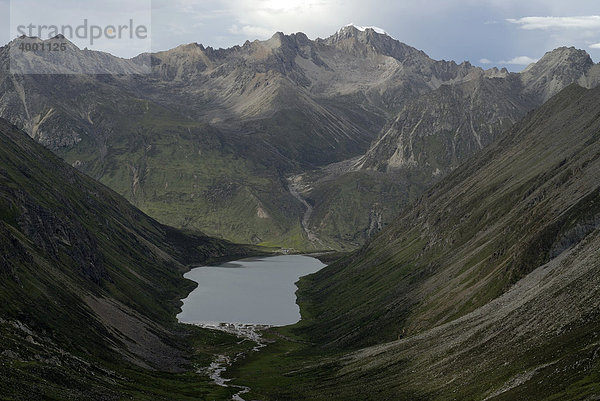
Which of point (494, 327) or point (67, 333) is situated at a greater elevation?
point (67, 333)

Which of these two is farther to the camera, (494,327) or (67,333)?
(67,333)

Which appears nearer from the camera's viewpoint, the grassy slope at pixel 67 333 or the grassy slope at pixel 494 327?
the grassy slope at pixel 494 327

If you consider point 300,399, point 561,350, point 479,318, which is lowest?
point 561,350

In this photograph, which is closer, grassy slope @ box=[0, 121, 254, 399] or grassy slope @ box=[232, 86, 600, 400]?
grassy slope @ box=[232, 86, 600, 400]

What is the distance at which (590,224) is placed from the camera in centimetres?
13050

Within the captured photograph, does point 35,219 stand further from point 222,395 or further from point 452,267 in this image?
point 452,267

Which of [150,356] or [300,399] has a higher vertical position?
[150,356]

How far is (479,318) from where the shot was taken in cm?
12381

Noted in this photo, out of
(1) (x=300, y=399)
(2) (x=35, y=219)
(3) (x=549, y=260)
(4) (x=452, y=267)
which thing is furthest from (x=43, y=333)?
(4) (x=452, y=267)

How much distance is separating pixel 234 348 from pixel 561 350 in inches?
4742

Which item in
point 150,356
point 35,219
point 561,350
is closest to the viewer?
point 561,350

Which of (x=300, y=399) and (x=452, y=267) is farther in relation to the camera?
(x=452, y=267)

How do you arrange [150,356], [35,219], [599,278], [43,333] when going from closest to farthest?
[599,278]
[43,333]
[150,356]
[35,219]

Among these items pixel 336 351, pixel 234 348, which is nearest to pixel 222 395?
pixel 336 351
